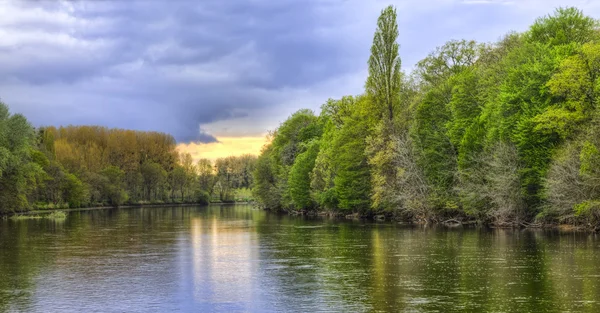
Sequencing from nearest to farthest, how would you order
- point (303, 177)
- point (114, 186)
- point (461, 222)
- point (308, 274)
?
1. point (308, 274)
2. point (461, 222)
3. point (303, 177)
4. point (114, 186)

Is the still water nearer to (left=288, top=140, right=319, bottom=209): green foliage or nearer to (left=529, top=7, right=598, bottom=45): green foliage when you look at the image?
(left=529, top=7, right=598, bottom=45): green foliage

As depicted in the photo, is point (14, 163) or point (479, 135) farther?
point (14, 163)

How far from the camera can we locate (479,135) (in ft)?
209

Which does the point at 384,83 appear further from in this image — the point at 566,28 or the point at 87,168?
the point at 87,168

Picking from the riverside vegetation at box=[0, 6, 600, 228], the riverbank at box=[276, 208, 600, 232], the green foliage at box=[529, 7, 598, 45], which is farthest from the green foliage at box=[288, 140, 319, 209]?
the green foliage at box=[529, 7, 598, 45]

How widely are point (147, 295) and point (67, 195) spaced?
4591 inches

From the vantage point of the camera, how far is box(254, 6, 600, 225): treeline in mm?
50688

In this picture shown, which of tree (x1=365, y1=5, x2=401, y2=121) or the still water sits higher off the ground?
tree (x1=365, y1=5, x2=401, y2=121)

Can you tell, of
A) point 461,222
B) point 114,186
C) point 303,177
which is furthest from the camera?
point 114,186

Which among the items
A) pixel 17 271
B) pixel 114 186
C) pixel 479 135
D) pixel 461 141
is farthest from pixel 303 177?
pixel 17 271

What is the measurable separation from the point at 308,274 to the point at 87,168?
132 metres

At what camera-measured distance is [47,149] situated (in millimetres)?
133625

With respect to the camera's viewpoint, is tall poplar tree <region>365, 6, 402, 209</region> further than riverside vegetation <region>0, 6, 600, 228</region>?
Yes

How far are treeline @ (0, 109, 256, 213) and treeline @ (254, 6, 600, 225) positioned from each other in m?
44.3
